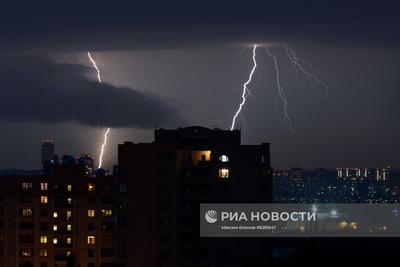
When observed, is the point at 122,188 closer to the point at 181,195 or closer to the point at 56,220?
the point at 181,195

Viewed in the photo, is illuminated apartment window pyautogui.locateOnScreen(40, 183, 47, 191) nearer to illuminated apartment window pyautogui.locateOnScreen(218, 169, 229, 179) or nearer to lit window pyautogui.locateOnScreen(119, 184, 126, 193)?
lit window pyautogui.locateOnScreen(119, 184, 126, 193)

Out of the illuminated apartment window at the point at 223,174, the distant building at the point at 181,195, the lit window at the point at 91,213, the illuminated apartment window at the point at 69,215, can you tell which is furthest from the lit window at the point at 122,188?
the illuminated apartment window at the point at 69,215

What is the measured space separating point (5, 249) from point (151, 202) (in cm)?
1257

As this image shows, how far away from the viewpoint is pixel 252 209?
3406 cm

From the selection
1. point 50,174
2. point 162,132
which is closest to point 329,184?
point 50,174

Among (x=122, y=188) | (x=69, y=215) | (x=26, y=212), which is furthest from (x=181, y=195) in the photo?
(x=26, y=212)

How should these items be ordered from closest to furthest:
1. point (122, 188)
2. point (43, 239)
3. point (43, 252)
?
point (122, 188) < point (43, 252) < point (43, 239)

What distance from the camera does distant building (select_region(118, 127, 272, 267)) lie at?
35250 mm

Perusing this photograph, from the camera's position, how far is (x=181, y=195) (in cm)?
3584

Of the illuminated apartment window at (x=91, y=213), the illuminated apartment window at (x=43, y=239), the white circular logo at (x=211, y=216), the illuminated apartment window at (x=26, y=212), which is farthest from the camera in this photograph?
the illuminated apartment window at (x=91, y=213)

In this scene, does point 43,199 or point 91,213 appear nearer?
point 43,199

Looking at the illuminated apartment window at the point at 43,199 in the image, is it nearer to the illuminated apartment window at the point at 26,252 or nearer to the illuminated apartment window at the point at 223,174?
the illuminated apartment window at the point at 26,252

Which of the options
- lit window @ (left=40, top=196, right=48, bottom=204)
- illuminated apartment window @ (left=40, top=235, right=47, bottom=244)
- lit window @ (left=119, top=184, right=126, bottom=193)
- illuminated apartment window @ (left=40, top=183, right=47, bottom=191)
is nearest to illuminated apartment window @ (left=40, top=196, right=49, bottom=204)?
lit window @ (left=40, top=196, right=48, bottom=204)

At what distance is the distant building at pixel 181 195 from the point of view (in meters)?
35.2
